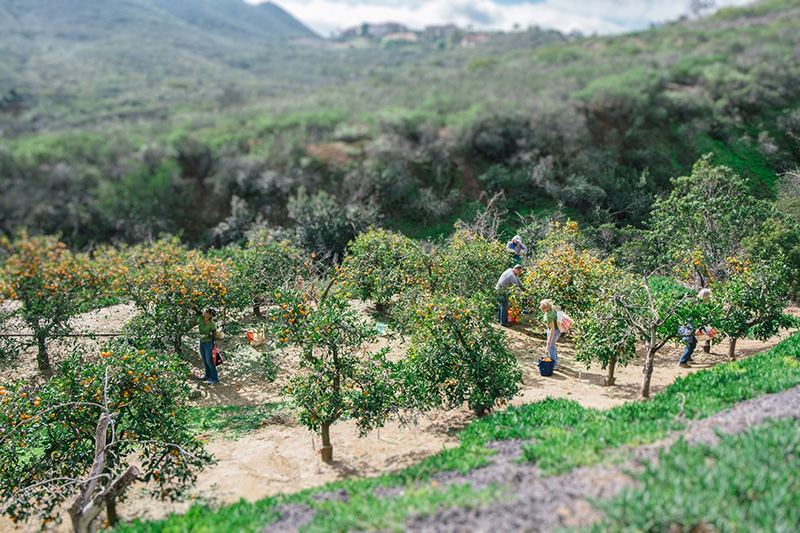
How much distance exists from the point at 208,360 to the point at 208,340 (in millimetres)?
421

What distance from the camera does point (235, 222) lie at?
59.4 feet

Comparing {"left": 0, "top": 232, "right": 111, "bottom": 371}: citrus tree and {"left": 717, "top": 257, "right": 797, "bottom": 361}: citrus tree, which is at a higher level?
{"left": 717, "top": 257, "right": 797, "bottom": 361}: citrus tree

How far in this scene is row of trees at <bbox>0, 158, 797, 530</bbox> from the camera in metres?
5.59

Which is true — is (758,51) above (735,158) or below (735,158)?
above

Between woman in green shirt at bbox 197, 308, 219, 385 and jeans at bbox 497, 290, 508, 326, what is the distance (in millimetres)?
5382

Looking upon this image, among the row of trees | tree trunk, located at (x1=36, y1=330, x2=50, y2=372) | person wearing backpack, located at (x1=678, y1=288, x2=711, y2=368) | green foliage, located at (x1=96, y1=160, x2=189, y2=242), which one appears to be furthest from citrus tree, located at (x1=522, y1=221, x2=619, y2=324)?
green foliage, located at (x1=96, y1=160, x2=189, y2=242)

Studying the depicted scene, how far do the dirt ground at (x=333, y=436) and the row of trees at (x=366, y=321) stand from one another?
28 cm

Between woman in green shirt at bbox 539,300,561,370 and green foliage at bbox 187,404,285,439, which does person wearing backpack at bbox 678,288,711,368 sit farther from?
green foliage at bbox 187,404,285,439

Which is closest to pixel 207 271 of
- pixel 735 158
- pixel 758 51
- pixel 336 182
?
pixel 336 182

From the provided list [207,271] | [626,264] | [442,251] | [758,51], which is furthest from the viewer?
[758,51]

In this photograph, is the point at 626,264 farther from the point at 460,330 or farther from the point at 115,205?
the point at 115,205

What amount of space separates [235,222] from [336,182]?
434 cm

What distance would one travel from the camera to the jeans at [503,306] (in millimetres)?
9453

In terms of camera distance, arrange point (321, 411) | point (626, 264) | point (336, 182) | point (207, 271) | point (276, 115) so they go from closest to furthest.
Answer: point (321, 411) < point (207, 271) < point (626, 264) < point (336, 182) < point (276, 115)
